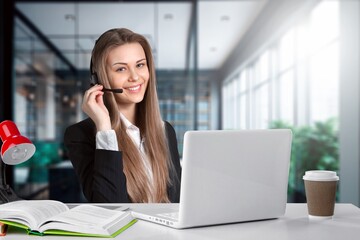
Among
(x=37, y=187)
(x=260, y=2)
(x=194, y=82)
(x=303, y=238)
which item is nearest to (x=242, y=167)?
(x=303, y=238)

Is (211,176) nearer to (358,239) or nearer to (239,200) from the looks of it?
(239,200)

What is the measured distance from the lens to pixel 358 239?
3.47ft

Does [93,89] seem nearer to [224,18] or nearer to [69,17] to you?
[69,17]

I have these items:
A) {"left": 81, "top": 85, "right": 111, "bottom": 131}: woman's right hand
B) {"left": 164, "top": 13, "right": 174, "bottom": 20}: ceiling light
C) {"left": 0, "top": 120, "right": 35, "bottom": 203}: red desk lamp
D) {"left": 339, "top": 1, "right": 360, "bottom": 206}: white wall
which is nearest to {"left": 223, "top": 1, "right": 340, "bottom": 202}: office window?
{"left": 339, "top": 1, "right": 360, "bottom": 206}: white wall

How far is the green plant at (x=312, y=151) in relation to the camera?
462 centimetres

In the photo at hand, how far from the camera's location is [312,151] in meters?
4.92

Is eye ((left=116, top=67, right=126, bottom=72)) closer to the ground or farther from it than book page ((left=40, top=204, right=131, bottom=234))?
farther from it

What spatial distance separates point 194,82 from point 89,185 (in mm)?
3069

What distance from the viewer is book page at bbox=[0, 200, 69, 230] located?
112 cm

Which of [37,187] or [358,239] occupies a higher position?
[358,239]

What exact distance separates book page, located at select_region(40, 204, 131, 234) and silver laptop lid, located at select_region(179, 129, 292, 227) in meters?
0.18

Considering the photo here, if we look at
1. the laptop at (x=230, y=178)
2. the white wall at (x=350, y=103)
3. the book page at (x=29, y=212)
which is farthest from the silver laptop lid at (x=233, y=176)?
the white wall at (x=350, y=103)

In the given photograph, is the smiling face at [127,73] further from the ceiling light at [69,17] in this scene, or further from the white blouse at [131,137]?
the ceiling light at [69,17]

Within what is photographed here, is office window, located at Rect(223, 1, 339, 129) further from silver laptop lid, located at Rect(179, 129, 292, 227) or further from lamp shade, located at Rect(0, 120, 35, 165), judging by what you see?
lamp shade, located at Rect(0, 120, 35, 165)
